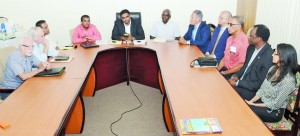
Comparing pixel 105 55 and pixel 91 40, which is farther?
pixel 91 40

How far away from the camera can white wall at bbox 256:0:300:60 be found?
3848mm

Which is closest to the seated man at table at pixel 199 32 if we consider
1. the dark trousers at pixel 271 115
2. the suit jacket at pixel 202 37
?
the suit jacket at pixel 202 37

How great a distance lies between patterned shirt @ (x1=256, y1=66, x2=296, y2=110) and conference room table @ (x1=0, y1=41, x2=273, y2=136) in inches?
14.9

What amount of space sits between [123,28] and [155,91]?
148 cm

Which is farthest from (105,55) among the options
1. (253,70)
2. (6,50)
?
(253,70)

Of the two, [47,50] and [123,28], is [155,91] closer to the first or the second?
[123,28]

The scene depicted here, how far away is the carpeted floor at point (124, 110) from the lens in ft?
11.0

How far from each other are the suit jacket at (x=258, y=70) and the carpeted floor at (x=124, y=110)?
1.10m

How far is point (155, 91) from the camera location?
4586 mm

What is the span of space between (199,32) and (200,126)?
2.96 m

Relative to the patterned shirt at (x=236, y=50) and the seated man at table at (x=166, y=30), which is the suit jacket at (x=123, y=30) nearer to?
the seated man at table at (x=166, y=30)

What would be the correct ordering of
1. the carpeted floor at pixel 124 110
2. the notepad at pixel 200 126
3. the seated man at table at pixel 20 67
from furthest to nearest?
the carpeted floor at pixel 124 110, the seated man at table at pixel 20 67, the notepad at pixel 200 126

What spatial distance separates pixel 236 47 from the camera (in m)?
3.60

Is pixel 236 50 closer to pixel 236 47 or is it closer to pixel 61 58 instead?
pixel 236 47
